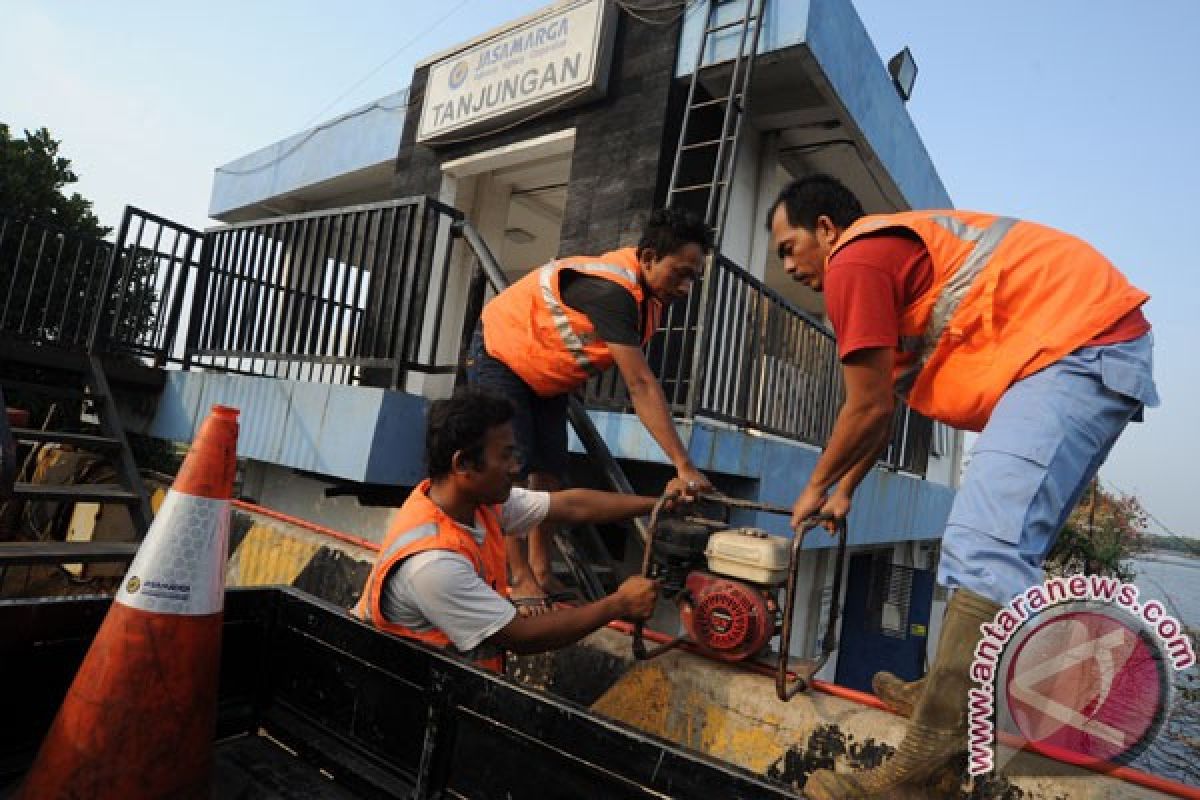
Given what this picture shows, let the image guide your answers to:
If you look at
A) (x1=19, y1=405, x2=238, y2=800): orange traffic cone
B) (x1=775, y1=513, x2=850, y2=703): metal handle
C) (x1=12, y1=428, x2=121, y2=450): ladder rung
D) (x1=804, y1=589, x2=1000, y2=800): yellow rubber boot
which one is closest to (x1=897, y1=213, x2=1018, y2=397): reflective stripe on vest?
(x1=775, y1=513, x2=850, y2=703): metal handle

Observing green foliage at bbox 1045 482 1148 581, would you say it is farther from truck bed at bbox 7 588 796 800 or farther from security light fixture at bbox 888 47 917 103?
truck bed at bbox 7 588 796 800

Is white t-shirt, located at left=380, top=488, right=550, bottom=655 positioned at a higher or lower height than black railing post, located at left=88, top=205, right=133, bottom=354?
lower

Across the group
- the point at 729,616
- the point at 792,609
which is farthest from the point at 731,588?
the point at 792,609

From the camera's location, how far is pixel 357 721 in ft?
5.92

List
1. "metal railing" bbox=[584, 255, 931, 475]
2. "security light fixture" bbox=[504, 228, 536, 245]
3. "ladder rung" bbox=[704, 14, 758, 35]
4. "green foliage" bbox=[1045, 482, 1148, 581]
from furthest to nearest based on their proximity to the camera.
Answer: "green foliage" bbox=[1045, 482, 1148, 581] → "security light fixture" bbox=[504, 228, 536, 245] → "ladder rung" bbox=[704, 14, 758, 35] → "metal railing" bbox=[584, 255, 931, 475]

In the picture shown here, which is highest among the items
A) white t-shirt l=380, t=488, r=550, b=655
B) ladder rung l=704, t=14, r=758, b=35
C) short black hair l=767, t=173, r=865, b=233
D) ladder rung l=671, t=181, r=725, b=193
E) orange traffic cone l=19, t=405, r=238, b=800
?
ladder rung l=704, t=14, r=758, b=35

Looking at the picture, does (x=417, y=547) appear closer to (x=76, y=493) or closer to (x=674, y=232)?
(x=674, y=232)

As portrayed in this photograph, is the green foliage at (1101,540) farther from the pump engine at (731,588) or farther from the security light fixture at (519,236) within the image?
the pump engine at (731,588)

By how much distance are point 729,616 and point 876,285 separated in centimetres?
116

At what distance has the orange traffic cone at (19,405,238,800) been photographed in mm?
1536

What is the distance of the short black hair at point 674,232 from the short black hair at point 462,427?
3.75 ft

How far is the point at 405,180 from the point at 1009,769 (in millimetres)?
8256

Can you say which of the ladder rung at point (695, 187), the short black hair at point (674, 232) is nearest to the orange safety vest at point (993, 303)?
the short black hair at point (674, 232)
